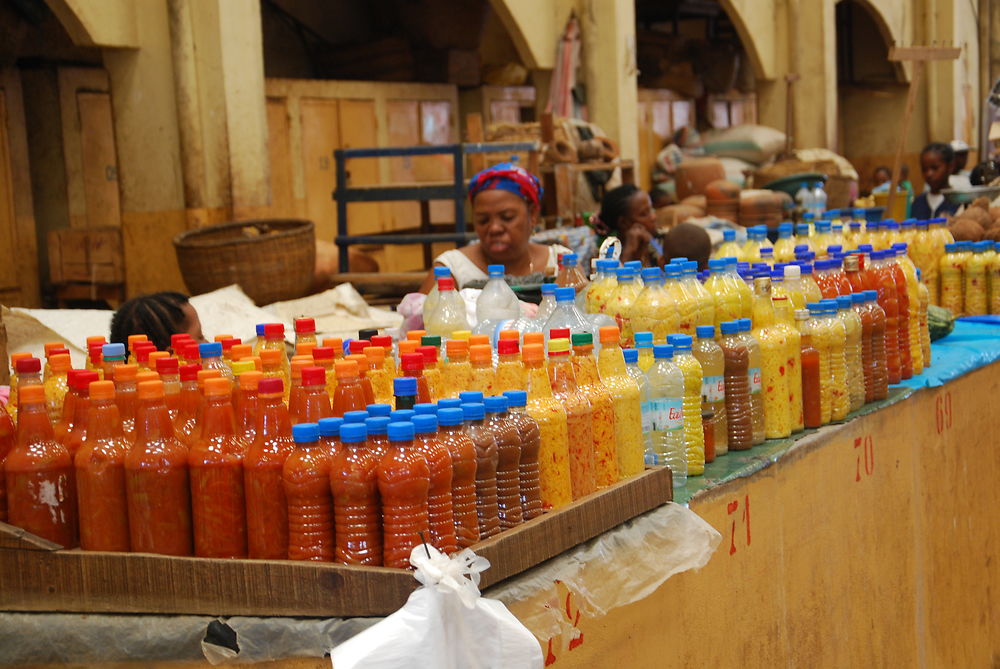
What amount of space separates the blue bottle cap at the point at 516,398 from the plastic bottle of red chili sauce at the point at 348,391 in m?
0.28

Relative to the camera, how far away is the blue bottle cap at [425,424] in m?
2.05

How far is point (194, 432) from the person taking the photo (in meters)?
2.24

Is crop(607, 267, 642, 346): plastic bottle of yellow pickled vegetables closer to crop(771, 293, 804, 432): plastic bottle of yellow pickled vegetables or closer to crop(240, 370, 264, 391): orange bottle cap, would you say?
crop(771, 293, 804, 432): plastic bottle of yellow pickled vegetables

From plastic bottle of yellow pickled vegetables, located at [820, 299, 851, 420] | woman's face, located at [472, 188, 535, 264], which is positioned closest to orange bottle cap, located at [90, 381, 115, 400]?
plastic bottle of yellow pickled vegetables, located at [820, 299, 851, 420]

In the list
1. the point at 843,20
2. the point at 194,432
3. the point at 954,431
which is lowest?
the point at 954,431

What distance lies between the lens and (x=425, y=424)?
205cm

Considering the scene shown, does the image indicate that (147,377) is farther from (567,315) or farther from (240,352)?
(567,315)

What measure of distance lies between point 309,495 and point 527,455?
18.2 inches

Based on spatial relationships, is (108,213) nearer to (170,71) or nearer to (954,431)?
(170,71)

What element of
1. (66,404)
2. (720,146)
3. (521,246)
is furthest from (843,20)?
(66,404)

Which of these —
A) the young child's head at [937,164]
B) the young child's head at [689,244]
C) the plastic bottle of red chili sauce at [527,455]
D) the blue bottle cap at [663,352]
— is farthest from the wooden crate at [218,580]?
the young child's head at [937,164]

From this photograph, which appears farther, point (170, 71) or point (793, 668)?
point (170, 71)

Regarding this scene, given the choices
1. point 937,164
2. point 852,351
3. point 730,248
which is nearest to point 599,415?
point 852,351

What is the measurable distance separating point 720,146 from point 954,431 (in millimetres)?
12361
